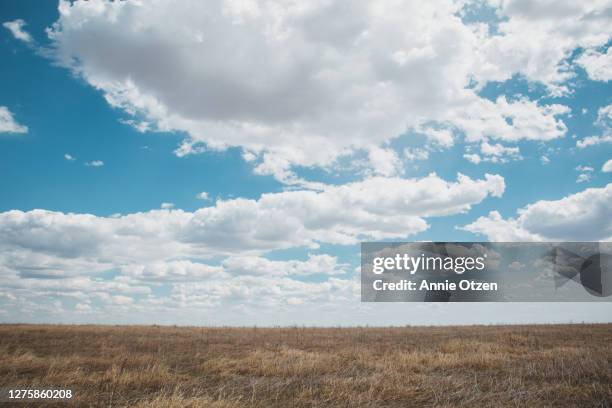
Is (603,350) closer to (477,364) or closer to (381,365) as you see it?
(477,364)

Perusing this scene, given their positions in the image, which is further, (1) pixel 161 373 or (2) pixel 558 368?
(2) pixel 558 368

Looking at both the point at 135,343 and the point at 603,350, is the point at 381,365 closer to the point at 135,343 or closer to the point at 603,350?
the point at 603,350

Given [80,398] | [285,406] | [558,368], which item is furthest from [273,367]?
[558,368]

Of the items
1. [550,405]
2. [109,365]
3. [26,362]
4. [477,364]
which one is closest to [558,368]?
[477,364]

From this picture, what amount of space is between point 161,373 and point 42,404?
11.2ft

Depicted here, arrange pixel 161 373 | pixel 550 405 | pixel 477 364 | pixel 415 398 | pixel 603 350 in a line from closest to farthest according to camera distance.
Result: pixel 550 405 < pixel 415 398 < pixel 161 373 < pixel 477 364 < pixel 603 350

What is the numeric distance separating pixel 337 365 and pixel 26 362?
9931 millimetres

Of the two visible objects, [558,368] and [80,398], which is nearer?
[80,398]

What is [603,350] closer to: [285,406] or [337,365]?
[337,365]

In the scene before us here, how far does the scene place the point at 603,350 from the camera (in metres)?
16.9

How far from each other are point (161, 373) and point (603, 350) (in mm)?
16509

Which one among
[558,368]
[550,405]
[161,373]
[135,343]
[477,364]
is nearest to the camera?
[550,405]

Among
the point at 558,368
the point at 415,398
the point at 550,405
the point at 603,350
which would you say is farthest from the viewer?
the point at 603,350

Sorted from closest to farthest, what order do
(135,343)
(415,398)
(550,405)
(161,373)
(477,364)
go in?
(550,405), (415,398), (161,373), (477,364), (135,343)
